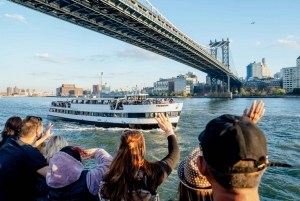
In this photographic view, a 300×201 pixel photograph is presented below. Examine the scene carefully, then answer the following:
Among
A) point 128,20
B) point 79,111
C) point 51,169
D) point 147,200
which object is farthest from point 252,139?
point 128,20

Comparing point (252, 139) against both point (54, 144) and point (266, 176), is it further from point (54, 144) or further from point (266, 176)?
point (266, 176)

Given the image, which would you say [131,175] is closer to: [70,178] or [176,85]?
[70,178]

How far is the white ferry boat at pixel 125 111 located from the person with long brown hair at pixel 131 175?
16.4 m

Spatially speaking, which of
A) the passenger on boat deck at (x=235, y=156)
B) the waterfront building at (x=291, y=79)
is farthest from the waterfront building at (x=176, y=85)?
the passenger on boat deck at (x=235, y=156)

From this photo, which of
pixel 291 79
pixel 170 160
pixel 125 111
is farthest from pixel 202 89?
pixel 170 160

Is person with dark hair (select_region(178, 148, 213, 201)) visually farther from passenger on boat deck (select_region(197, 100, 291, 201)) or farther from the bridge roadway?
the bridge roadway

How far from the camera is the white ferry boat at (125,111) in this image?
64.5ft

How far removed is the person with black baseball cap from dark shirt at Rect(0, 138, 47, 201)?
5.87 feet

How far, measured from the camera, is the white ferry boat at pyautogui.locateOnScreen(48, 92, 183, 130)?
774 inches

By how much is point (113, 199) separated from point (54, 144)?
107cm

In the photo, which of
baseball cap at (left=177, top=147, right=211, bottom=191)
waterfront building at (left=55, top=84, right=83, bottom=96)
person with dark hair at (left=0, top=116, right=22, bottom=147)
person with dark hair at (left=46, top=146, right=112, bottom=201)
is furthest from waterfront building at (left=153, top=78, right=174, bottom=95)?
baseball cap at (left=177, top=147, right=211, bottom=191)

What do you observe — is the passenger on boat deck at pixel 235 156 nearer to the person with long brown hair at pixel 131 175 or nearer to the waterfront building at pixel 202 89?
the person with long brown hair at pixel 131 175

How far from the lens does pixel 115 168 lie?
1844 millimetres

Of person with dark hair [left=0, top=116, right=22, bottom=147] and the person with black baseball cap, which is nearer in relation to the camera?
the person with black baseball cap
